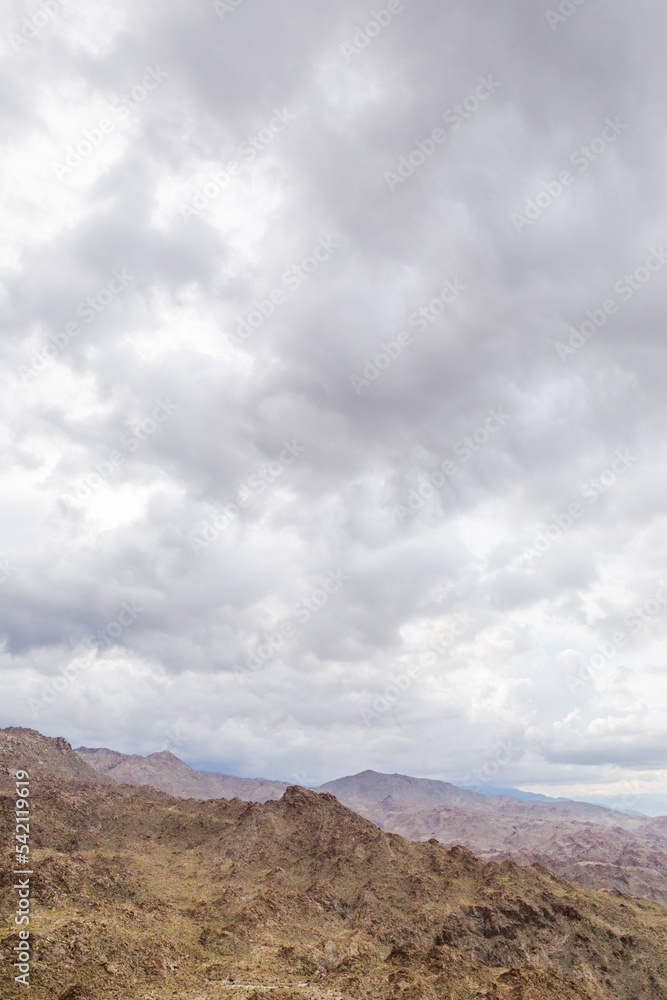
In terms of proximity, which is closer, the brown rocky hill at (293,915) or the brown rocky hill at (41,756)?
A: the brown rocky hill at (293,915)

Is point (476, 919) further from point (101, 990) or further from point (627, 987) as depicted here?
point (101, 990)

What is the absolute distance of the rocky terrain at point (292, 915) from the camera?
150 feet

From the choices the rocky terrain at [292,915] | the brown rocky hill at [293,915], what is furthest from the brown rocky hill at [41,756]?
the brown rocky hill at [293,915]

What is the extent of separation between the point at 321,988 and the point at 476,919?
34914mm

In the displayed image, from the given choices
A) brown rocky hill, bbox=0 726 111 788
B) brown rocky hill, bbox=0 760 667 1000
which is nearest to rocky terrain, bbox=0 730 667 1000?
brown rocky hill, bbox=0 760 667 1000

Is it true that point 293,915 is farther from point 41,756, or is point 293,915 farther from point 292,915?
point 41,756

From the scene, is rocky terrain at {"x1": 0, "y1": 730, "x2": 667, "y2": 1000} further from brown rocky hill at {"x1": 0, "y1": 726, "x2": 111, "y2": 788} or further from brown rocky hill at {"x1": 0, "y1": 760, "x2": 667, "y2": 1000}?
brown rocky hill at {"x1": 0, "y1": 726, "x2": 111, "y2": 788}

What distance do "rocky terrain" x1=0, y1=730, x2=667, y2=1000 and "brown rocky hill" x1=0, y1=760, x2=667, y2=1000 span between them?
0.69 ft

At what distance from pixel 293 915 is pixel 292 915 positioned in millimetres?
193

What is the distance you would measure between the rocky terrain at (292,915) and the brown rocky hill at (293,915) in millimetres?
210

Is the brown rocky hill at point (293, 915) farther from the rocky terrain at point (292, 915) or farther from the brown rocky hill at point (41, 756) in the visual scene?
the brown rocky hill at point (41, 756)

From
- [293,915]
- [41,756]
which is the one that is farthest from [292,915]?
[41,756]

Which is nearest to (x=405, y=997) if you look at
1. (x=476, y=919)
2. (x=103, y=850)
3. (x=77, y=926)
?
(x=77, y=926)

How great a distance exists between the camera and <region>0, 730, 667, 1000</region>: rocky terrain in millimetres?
45625
